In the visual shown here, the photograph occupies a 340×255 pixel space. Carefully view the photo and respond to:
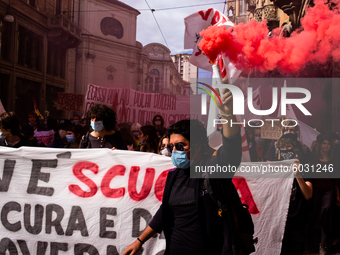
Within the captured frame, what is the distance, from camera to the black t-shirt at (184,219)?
186cm

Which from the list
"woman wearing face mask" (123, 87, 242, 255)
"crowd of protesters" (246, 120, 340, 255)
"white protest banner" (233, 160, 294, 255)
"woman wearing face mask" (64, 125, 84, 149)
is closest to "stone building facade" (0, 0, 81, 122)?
"woman wearing face mask" (64, 125, 84, 149)

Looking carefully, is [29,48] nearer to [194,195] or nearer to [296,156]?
[296,156]

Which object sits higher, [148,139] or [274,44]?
[274,44]

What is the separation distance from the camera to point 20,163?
3209 mm

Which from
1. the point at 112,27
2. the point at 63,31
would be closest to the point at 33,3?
the point at 63,31

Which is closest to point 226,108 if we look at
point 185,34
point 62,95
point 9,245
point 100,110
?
point 100,110

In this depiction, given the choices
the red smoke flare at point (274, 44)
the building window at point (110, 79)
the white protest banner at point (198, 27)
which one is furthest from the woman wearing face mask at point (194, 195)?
the building window at point (110, 79)

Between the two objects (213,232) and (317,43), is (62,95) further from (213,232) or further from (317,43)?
(213,232)

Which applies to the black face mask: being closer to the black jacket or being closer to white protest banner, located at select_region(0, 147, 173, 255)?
white protest banner, located at select_region(0, 147, 173, 255)

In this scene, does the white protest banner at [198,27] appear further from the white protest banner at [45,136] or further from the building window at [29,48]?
the building window at [29,48]

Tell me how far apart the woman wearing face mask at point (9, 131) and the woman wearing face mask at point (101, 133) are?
842 mm

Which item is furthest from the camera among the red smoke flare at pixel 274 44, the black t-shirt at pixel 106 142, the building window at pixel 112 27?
the building window at pixel 112 27

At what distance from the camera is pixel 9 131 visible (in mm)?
3695

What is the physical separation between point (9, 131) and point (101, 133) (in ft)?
3.68
